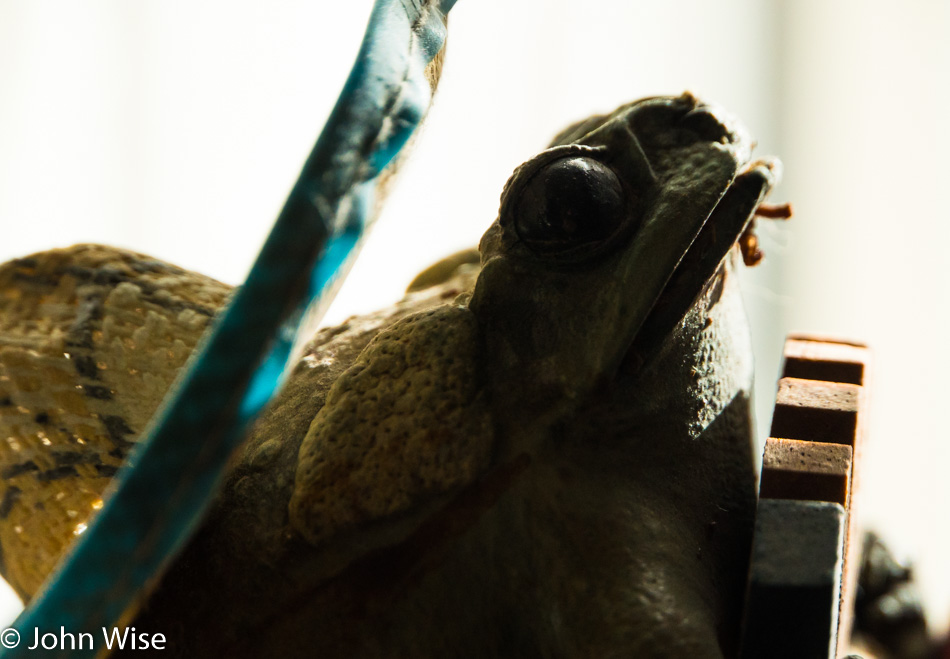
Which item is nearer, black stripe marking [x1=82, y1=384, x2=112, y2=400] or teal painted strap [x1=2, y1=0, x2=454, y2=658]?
teal painted strap [x1=2, y1=0, x2=454, y2=658]

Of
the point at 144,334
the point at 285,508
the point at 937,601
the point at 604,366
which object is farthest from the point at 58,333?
the point at 937,601

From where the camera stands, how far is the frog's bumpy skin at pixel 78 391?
41cm

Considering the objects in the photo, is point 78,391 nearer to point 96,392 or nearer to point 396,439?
point 96,392

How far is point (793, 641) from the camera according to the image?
0.31 m

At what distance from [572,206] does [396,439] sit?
0.38 feet

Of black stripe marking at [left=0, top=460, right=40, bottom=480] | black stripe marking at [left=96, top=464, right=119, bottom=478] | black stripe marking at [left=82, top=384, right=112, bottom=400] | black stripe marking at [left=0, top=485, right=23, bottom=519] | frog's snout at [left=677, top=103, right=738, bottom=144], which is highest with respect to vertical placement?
frog's snout at [left=677, top=103, right=738, bottom=144]

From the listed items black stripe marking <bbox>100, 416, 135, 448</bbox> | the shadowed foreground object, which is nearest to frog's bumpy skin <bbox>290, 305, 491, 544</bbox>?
the shadowed foreground object

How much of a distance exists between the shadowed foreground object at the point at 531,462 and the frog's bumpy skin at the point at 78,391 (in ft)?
0.24

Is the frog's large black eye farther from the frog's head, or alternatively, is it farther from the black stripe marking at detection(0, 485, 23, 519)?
the black stripe marking at detection(0, 485, 23, 519)

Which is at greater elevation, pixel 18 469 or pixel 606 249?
pixel 606 249

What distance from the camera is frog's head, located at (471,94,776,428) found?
1.09ft

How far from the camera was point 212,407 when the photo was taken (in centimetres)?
22

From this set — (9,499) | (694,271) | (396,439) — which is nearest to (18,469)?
(9,499)

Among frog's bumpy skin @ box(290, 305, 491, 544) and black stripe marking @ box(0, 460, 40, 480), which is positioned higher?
frog's bumpy skin @ box(290, 305, 491, 544)
